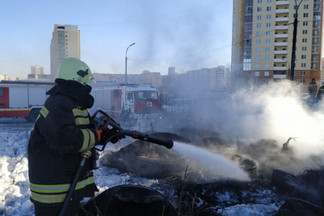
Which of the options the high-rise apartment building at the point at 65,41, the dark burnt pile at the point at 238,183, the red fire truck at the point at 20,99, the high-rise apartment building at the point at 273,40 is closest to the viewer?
the dark burnt pile at the point at 238,183

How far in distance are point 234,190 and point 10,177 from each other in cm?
414

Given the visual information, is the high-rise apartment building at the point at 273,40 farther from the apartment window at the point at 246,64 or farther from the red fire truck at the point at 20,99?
the red fire truck at the point at 20,99

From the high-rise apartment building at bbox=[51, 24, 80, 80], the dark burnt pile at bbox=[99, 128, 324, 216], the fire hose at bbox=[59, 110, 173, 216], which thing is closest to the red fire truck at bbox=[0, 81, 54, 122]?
the dark burnt pile at bbox=[99, 128, 324, 216]

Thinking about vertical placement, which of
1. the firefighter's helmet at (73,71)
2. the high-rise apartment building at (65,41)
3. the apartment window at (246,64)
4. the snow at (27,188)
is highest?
the high-rise apartment building at (65,41)

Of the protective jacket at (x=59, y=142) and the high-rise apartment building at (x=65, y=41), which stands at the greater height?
the high-rise apartment building at (x=65, y=41)

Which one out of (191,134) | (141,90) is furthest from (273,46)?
(191,134)

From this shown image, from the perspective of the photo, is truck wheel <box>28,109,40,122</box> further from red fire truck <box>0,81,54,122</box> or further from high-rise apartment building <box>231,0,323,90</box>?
high-rise apartment building <box>231,0,323,90</box>

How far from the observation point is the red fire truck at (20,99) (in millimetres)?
13805

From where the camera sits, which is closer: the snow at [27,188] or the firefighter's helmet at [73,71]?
the firefighter's helmet at [73,71]

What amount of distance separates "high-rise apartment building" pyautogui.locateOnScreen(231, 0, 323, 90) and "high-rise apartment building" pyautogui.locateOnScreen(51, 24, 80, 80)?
4343 centimetres

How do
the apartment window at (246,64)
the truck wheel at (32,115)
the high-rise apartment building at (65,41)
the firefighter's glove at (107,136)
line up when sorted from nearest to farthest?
the firefighter's glove at (107,136) → the truck wheel at (32,115) → the apartment window at (246,64) → the high-rise apartment building at (65,41)

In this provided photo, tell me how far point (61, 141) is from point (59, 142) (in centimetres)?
2

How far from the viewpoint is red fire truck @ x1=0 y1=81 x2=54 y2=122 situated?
13.8 m

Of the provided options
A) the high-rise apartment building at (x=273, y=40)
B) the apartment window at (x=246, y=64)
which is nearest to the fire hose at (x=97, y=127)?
the high-rise apartment building at (x=273, y=40)
